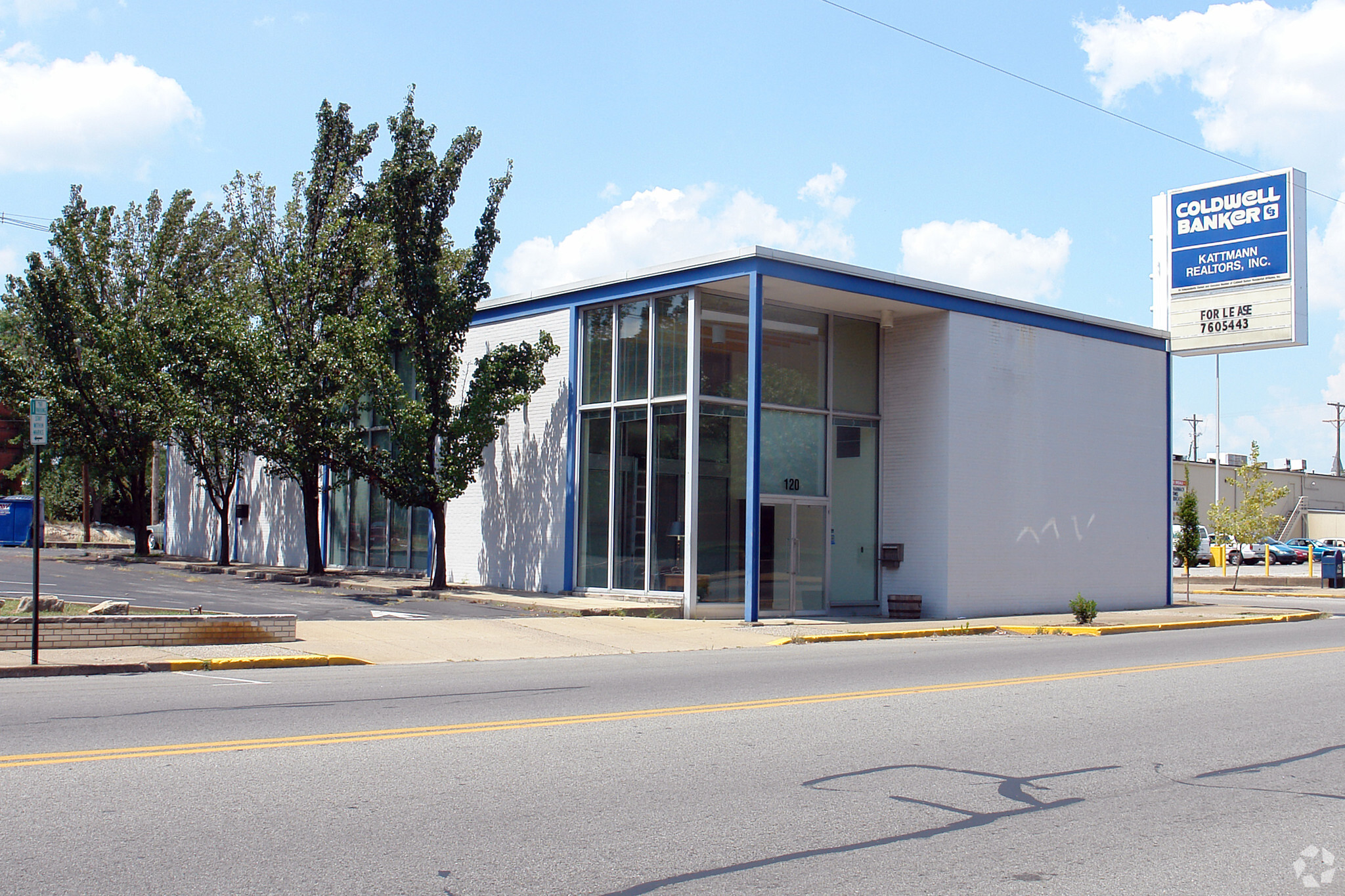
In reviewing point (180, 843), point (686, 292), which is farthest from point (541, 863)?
point (686, 292)

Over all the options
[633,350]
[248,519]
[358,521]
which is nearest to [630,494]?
[633,350]

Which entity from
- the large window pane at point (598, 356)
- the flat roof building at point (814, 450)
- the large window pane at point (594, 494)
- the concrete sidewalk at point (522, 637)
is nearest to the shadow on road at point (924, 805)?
the concrete sidewalk at point (522, 637)

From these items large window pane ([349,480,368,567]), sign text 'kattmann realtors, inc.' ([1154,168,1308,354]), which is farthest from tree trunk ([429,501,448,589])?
sign text 'kattmann realtors, inc.' ([1154,168,1308,354])

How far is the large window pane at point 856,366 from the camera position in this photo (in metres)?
23.8

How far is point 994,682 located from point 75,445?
117ft

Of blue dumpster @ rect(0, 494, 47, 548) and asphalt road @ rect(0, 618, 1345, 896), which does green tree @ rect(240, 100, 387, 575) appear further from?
blue dumpster @ rect(0, 494, 47, 548)

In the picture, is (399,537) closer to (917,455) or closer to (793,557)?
(793,557)

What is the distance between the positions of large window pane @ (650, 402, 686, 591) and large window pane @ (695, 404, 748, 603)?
0.45m

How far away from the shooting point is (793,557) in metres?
22.1

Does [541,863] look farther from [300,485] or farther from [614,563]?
[300,485]

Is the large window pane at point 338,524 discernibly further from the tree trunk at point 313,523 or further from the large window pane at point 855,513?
the large window pane at point 855,513

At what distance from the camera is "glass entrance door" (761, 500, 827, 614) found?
21688 mm

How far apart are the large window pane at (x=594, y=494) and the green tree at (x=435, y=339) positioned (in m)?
1.53

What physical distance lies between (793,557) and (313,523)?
1379 cm
